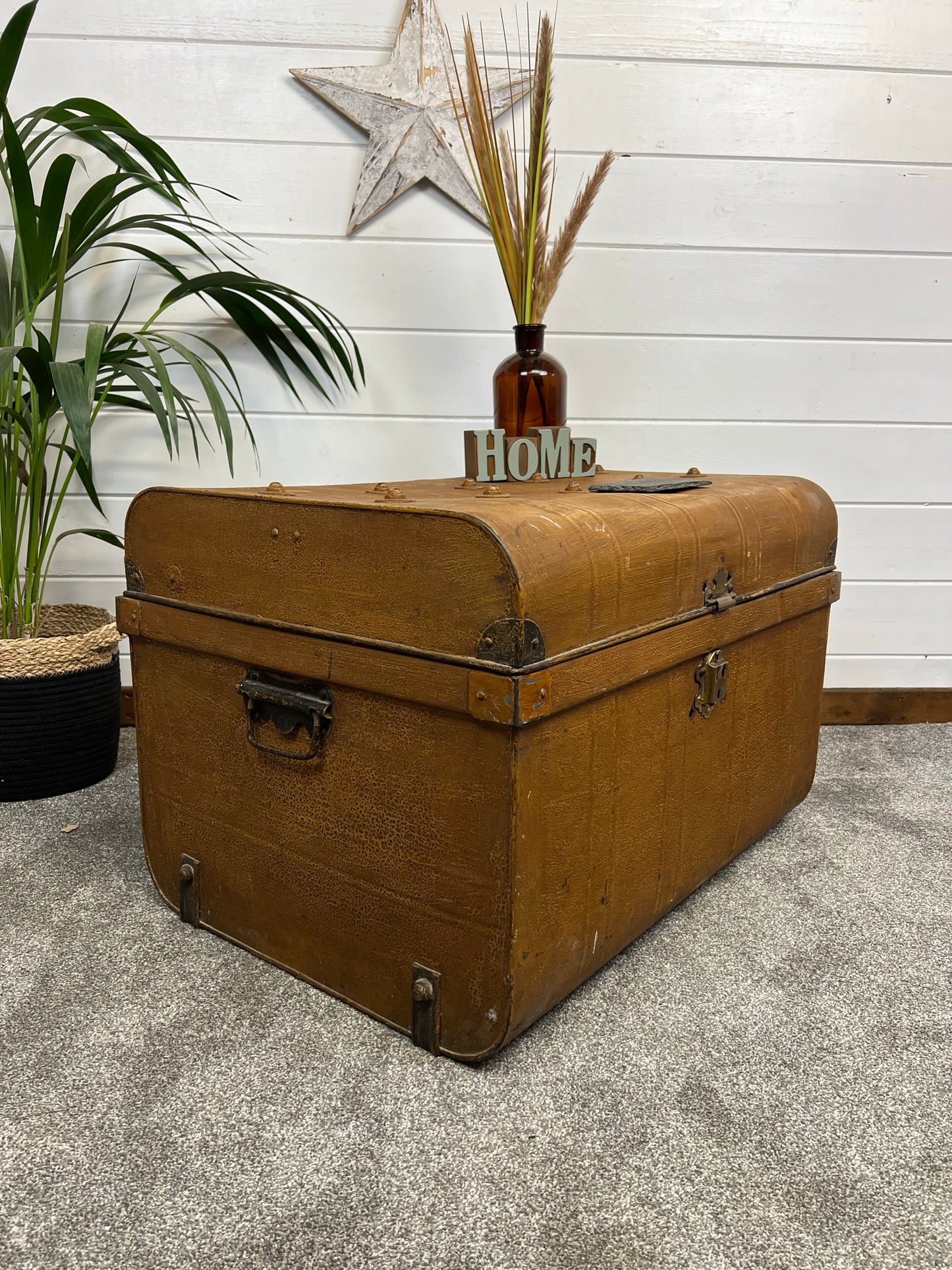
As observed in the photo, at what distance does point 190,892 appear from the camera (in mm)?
1348

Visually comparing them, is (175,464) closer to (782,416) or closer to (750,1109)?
(782,416)

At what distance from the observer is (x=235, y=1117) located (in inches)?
38.0

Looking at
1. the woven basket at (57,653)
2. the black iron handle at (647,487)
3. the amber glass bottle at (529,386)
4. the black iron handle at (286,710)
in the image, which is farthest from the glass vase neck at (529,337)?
the woven basket at (57,653)

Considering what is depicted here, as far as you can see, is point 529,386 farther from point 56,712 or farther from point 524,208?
point 56,712

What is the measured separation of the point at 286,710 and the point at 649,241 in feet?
4.90

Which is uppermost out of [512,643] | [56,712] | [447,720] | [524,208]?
[524,208]

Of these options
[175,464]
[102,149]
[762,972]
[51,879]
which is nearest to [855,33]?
[102,149]

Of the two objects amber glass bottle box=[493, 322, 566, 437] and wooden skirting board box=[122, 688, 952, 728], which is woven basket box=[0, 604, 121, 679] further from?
wooden skirting board box=[122, 688, 952, 728]

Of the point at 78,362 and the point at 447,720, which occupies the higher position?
the point at 78,362

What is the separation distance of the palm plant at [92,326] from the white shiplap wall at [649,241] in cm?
8

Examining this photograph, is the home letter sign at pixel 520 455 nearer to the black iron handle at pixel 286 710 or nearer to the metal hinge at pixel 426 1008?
the black iron handle at pixel 286 710

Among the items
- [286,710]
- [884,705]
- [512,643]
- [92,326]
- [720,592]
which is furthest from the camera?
[884,705]

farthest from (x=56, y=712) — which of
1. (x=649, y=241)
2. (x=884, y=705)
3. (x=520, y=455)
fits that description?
(x=884, y=705)

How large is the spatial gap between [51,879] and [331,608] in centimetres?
78
